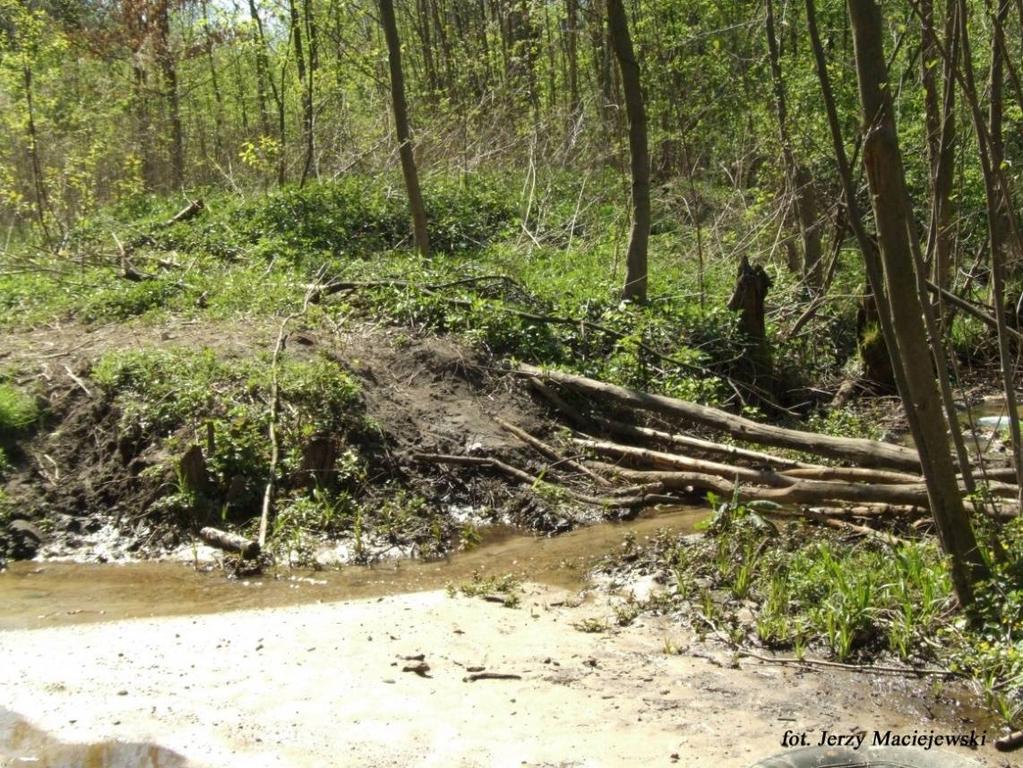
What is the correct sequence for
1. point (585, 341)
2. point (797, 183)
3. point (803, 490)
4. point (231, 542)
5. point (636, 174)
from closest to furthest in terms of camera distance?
point (803, 490), point (231, 542), point (585, 341), point (636, 174), point (797, 183)

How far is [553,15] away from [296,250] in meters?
6.40

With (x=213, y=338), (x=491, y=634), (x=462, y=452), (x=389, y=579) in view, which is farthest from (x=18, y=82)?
(x=491, y=634)

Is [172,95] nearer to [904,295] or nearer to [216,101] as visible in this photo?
[216,101]

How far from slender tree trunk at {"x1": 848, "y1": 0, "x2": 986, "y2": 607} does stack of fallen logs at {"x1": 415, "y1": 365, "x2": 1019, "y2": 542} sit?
0.58 metres

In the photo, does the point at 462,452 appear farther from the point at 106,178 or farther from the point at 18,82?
the point at 106,178

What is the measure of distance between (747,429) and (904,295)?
12.0 ft

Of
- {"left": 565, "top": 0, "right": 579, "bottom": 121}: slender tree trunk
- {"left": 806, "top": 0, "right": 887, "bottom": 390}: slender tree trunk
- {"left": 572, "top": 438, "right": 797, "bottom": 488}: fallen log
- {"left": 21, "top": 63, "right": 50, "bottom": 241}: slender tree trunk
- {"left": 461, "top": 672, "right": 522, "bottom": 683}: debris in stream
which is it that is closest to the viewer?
{"left": 806, "top": 0, "right": 887, "bottom": 390}: slender tree trunk

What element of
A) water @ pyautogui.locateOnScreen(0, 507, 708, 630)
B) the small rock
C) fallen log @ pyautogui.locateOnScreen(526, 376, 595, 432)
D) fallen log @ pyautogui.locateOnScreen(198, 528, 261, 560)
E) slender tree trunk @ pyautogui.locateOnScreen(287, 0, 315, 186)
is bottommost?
the small rock

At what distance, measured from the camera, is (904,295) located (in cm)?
495

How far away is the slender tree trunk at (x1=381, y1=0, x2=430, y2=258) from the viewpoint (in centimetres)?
1291

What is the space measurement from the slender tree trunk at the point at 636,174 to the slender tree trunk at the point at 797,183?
1.71m

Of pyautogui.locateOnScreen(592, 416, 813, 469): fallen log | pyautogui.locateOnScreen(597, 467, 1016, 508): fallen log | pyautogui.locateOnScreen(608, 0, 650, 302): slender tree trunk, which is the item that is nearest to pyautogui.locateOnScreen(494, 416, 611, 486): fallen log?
pyautogui.locateOnScreen(597, 467, 1016, 508): fallen log

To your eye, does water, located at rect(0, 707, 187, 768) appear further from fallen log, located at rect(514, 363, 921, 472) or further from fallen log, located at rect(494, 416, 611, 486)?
fallen log, located at rect(514, 363, 921, 472)

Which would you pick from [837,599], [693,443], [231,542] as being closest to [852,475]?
[693,443]
